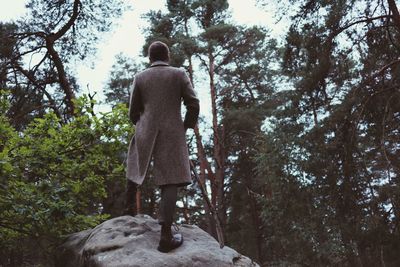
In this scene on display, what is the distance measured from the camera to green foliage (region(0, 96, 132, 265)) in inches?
165

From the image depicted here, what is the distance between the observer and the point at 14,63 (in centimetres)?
848

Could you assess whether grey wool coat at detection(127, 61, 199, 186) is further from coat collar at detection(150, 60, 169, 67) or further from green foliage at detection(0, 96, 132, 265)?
green foliage at detection(0, 96, 132, 265)

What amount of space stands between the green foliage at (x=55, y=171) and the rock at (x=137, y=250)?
460 mm

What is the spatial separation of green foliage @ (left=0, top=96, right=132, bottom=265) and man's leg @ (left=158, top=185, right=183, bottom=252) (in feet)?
4.28

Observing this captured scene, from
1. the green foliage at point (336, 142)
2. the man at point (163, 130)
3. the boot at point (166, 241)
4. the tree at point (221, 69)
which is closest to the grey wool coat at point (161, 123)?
the man at point (163, 130)

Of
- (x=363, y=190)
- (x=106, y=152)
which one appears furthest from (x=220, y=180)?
(x=106, y=152)

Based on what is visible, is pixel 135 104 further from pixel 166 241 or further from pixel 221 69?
pixel 221 69

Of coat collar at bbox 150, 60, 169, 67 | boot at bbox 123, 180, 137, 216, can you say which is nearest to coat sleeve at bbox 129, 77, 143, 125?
coat collar at bbox 150, 60, 169, 67

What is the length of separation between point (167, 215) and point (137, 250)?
1.30 feet

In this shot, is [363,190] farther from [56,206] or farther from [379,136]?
[56,206]

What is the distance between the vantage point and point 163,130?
3.70m

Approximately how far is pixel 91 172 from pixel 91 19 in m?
5.41

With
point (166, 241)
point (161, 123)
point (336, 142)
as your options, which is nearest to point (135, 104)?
point (161, 123)

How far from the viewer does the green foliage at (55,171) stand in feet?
13.8
